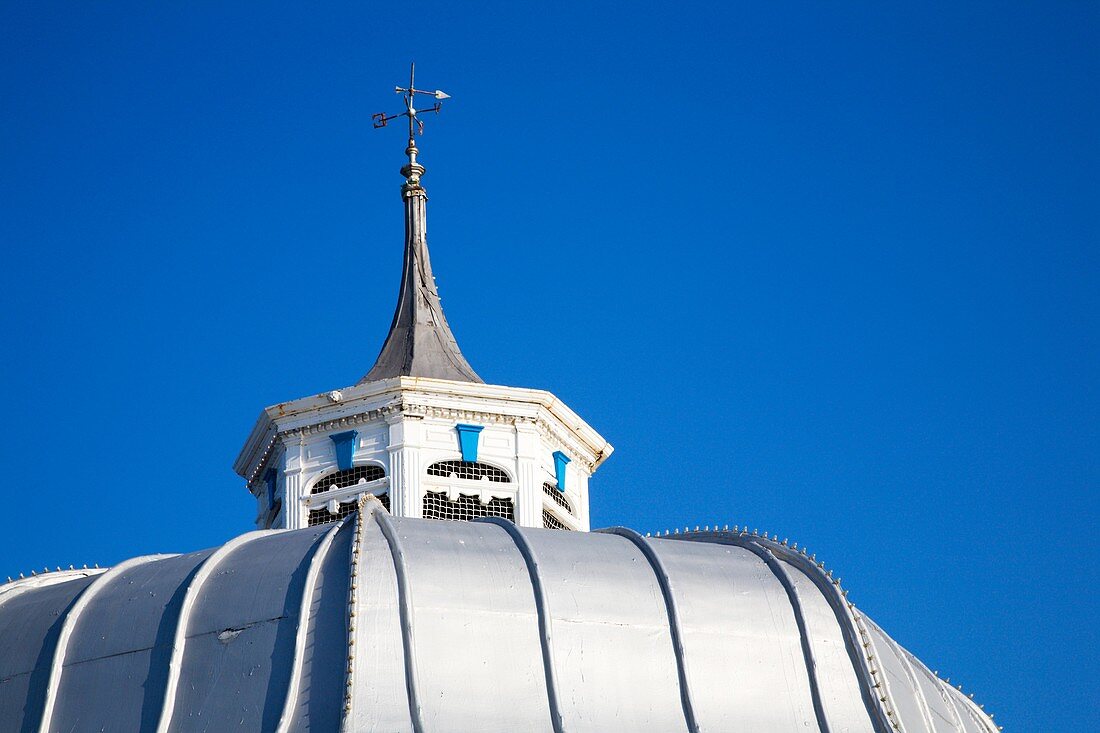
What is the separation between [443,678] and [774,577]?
5.86 metres

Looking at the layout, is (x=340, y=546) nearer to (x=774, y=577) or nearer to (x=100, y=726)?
(x=100, y=726)

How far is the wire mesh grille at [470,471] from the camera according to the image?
47344 mm

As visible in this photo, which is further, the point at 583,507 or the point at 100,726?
the point at 583,507

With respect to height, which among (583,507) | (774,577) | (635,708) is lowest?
(635,708)

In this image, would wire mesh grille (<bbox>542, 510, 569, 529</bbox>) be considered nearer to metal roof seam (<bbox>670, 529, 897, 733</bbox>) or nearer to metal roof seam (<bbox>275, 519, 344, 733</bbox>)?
metal roof seam (<bbox>670, 529, 897, 733</bbox>)

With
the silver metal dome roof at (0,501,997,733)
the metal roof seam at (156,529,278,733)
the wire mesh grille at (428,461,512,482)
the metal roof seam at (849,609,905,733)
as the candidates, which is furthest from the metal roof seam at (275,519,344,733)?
the wire mesh grille at (428,461,512,482)

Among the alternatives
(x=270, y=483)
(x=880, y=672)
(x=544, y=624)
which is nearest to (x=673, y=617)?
(x=544, y=624)

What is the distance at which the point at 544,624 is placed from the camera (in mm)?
33969

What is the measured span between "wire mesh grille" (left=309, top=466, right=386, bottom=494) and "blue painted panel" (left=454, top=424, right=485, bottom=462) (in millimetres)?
1639

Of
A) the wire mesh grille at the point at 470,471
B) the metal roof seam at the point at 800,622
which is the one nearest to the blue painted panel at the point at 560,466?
the wire mesh grille at the point at 470,471

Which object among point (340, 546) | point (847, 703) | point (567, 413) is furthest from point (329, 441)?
point (847, 703)

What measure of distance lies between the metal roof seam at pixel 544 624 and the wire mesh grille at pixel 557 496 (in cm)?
1232

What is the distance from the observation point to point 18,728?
3381 cm

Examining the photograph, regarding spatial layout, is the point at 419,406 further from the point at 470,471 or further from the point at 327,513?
the point at 327,513
